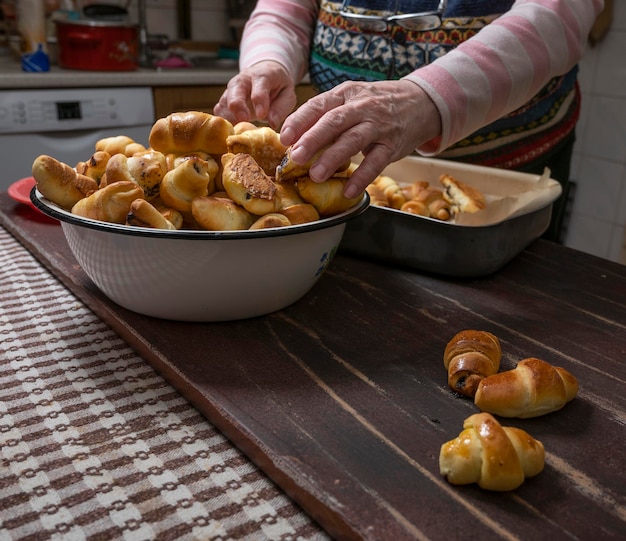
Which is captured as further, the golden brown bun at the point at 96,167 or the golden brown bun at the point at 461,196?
the golden brown bun at the point at 461,196

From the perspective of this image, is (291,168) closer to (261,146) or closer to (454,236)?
(261,146)

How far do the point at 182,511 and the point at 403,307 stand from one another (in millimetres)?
395

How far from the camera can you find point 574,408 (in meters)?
0.57

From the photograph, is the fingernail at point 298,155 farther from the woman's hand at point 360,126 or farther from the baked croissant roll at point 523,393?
the baked croissant roll at point 523,393

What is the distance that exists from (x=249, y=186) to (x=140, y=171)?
120 millimetres

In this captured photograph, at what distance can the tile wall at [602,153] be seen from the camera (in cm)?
212

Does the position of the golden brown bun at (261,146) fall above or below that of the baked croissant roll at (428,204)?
above

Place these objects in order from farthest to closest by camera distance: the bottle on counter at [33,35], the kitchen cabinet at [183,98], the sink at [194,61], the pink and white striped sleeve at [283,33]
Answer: the sink at [194,61] → the kitchen cabinet at [183,98] → the bottle on counter at [33,35] → the pink and white striped sleeve at [283,33]

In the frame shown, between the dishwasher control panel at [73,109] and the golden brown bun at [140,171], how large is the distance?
1427 mm

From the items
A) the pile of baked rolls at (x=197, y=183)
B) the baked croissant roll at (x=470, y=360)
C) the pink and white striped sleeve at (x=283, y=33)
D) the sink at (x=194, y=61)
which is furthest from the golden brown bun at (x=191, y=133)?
the sink at (x=194, y=61)

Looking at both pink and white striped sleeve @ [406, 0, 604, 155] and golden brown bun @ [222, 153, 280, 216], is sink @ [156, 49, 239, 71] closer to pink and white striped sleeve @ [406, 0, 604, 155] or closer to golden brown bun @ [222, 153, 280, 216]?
pink and white striped sleeve @ [406, 0, 604, 155]

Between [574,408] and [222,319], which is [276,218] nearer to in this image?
[222,319]

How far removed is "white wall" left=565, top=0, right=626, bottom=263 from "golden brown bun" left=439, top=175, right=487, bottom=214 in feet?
4.74

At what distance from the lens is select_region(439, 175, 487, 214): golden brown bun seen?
0.91m
